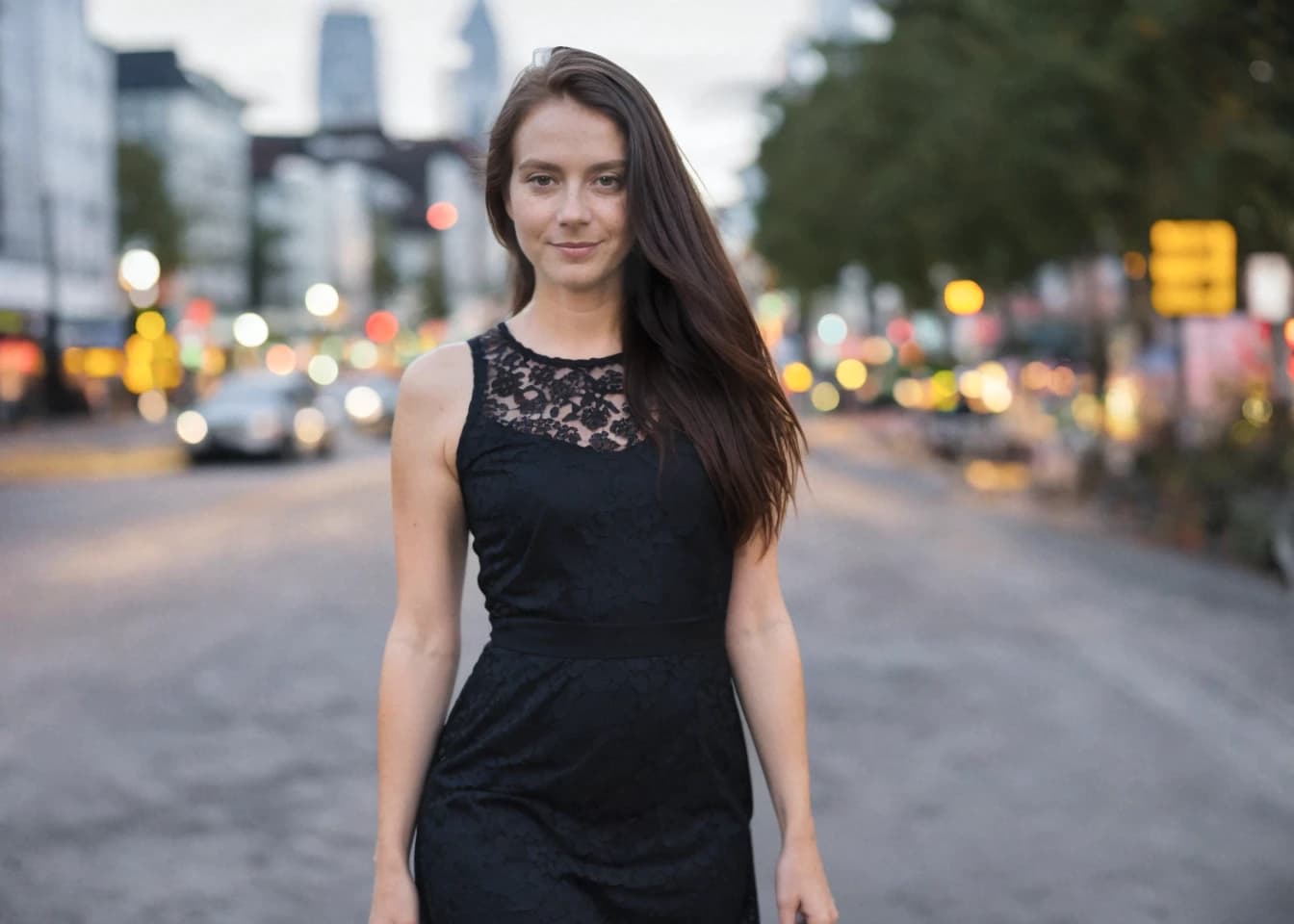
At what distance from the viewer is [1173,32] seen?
17406 millimetres

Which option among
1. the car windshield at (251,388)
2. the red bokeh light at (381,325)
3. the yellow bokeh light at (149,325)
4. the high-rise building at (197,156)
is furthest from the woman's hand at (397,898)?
the high-rise building at (197,156)

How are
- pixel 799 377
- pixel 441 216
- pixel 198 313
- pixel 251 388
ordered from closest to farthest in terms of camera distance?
pixel 251 388
pixel 441 216
pixel 799 377
pixel 198 313

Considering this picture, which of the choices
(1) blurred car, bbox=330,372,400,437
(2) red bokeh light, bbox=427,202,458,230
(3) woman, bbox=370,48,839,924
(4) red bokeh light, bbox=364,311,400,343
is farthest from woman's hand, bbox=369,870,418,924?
(4) red bokeh light, bbox=364,311,400,343

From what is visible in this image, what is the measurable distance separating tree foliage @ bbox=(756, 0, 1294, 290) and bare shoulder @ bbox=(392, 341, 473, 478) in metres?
12.4

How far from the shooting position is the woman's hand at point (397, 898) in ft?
9.65

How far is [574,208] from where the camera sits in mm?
2957

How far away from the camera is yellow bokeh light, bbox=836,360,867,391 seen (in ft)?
256

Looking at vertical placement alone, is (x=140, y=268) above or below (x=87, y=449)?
above

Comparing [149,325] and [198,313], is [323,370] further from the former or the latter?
[149,325]

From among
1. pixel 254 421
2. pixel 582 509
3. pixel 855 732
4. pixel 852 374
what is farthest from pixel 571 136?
pixel 852 374

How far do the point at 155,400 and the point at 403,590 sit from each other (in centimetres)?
7676

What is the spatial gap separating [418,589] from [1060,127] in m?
23.3

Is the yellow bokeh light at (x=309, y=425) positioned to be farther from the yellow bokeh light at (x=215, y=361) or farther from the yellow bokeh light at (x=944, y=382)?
the yellow bokeh light at (x=215, y=361)

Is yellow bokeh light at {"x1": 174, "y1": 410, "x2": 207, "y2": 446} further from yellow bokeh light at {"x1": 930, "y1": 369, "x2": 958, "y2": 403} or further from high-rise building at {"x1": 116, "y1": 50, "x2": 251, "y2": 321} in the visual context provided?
high-rise building at {"x1": 116, "y1": 50, "x2": 251, "y2": 321}
